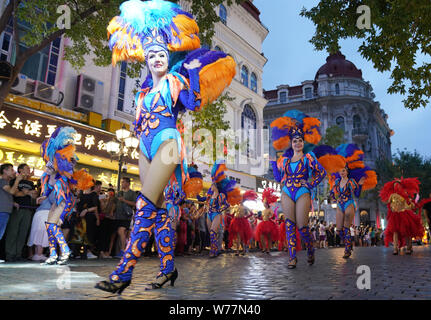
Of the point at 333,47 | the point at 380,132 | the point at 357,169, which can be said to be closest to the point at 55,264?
the point at 357,169

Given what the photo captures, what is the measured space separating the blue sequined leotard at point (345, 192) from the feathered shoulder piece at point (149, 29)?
596cm

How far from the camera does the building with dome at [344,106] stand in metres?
40.7

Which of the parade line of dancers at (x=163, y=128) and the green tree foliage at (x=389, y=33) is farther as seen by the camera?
the green tree foliage at (x=389, y=33)

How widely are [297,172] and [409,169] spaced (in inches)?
1470

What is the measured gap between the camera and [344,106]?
135ft

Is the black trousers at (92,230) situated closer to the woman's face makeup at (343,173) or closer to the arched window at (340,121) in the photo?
the woman's face makeup at (343,173)

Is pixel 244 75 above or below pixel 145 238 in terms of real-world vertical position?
above

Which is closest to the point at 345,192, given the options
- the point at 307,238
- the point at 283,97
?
the point at 307,238

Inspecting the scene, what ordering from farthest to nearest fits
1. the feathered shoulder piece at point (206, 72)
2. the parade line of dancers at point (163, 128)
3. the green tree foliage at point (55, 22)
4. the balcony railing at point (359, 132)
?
the balcony railing at point (359, 132), the green tree foliage at point (55, 22), the feathered shoulder piece at point (206, 72), the parade line of dancers at point (163, 128)

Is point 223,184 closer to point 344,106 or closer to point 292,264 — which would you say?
point 292,264

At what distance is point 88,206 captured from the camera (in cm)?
831

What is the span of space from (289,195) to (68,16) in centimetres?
699

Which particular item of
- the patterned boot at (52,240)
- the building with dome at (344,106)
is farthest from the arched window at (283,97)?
the patterned boot at (52,240)

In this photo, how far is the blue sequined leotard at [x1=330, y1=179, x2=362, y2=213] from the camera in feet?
26.3
